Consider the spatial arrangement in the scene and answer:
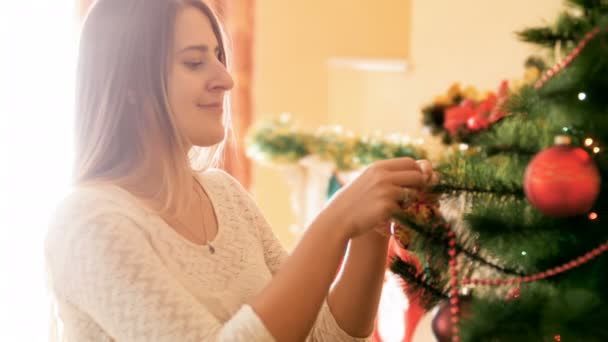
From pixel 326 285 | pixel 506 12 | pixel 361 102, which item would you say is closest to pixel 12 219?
pixel 361 102

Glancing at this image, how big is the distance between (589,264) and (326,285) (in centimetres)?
30

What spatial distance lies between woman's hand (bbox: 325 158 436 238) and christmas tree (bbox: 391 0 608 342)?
0.11ft

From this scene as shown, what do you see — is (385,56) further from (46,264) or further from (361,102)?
(46,264)

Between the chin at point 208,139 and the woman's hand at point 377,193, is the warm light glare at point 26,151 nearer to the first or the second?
the chin at point 208,139

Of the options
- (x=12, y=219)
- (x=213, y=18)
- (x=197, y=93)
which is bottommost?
(x=12, y=219)

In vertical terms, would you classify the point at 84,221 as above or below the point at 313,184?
above

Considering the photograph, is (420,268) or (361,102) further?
(361,102)

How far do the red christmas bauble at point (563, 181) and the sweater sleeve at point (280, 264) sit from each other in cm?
52

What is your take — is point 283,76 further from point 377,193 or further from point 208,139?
point 377,193

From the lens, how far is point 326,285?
2.67ft

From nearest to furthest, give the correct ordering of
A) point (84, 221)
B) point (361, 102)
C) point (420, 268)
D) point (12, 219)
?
point (420, 268)
point (84, 221)
point (12, 219)
point (361, 102)

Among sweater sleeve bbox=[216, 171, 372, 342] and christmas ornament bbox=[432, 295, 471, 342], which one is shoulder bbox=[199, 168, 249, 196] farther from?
christmas ornament bbox=[432, 295, 471, 342]

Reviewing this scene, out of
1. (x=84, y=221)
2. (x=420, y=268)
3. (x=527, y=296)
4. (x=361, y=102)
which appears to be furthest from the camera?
(x=361, y=102)

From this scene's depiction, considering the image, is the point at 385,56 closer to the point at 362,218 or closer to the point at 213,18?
the point at 213,18
